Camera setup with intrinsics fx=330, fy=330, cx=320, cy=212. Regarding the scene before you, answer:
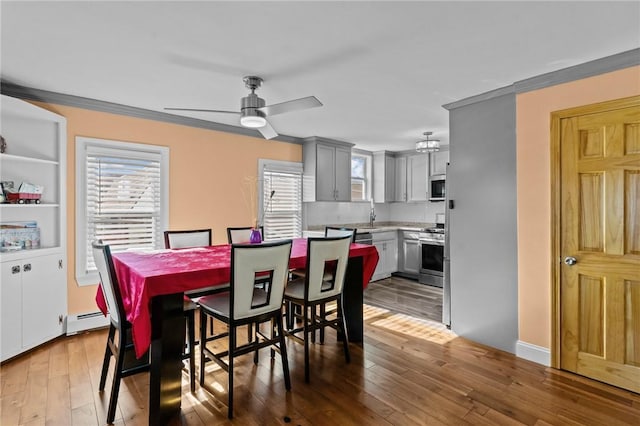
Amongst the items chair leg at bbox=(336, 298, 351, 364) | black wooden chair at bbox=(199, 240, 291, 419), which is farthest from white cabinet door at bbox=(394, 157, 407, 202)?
black wooden chair at bbox=(199, 240, 291, 419)

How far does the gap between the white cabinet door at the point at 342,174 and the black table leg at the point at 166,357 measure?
3.82 m

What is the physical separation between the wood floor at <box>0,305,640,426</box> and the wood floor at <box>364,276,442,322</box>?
1.05m

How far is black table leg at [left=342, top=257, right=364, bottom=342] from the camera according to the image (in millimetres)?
3287

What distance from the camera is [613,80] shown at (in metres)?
2.44

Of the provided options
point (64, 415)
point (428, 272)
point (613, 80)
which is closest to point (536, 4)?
point (613, 80)

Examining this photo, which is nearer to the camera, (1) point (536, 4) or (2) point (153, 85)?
(1) point (536, 4)

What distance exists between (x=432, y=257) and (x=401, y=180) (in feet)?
5.64

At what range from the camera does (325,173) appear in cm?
544

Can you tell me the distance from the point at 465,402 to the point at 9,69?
4330mm

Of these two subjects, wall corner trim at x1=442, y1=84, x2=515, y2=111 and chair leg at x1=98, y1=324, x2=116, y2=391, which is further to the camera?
wall corner trim at x1=442, y1=84, x2=515, y2=111

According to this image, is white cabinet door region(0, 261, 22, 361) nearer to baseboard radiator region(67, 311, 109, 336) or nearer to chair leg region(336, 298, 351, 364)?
baseboard radiator region(67, 311, 109, 336)

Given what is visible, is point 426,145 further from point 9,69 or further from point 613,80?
point 9,69

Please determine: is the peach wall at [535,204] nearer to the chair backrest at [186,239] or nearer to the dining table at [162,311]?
the dining table at [162,311]

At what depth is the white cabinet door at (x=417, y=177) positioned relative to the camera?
20.0 feet
